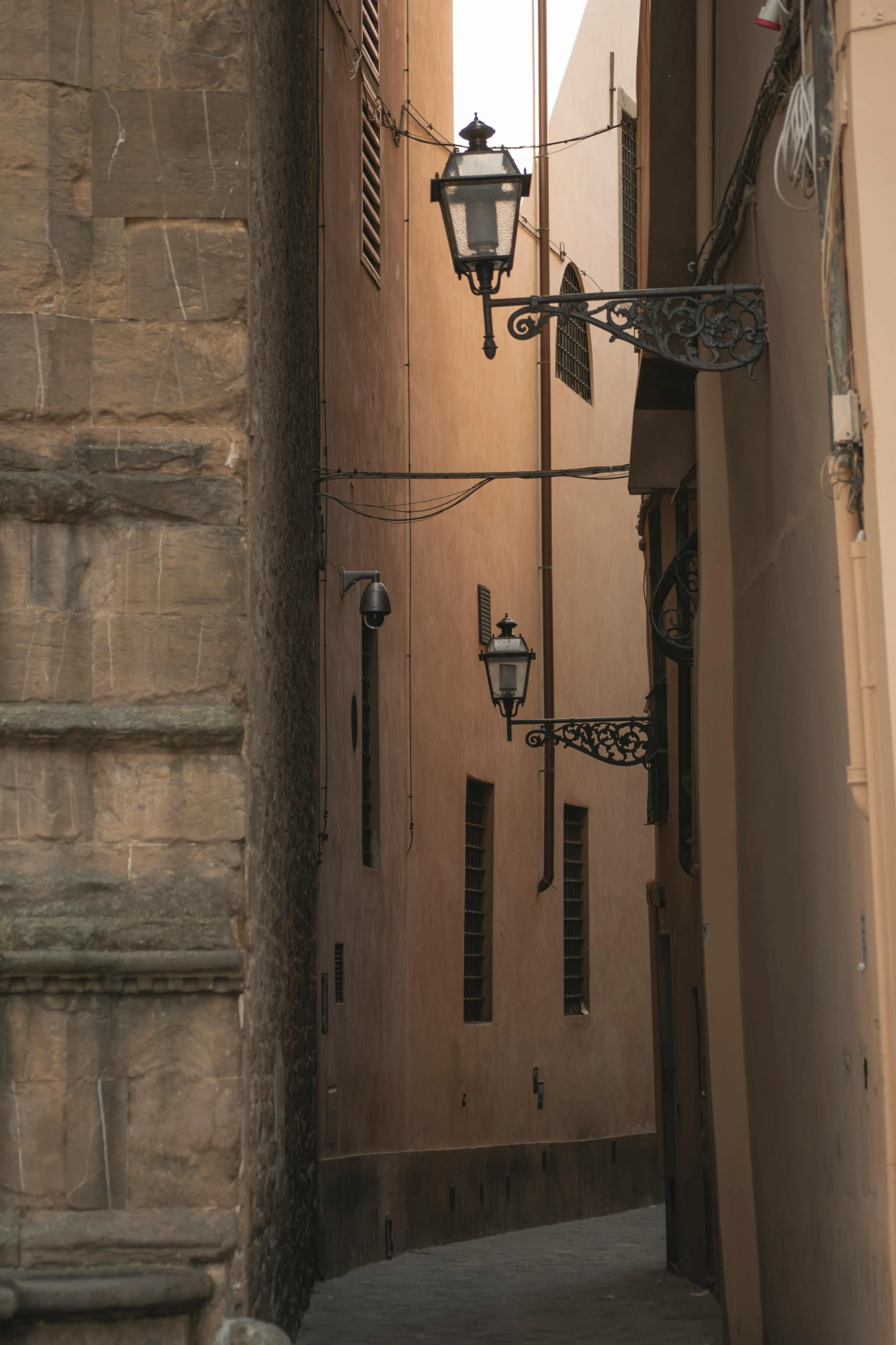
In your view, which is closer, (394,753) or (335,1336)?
(335,1336)

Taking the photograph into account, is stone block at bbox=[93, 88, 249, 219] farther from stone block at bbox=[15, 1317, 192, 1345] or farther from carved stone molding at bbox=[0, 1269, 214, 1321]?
stone block at bbox=[15, 1317, 192, 1345]

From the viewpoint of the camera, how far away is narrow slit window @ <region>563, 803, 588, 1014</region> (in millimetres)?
17250

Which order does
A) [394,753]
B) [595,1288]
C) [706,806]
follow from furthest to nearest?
[394,753] → [595,1288] → [706,806]

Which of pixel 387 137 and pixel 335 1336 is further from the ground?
pixel 387 137

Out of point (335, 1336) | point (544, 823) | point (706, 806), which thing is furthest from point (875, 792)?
point (544, 823)

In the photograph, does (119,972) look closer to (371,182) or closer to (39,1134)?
(39,1134)

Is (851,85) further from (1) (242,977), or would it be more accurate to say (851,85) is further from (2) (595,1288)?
(2) (595,1288)

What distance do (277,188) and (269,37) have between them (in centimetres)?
58

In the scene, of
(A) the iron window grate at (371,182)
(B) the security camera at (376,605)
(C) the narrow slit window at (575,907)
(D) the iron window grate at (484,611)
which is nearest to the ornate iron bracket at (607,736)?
(D) the iron window grate at (484,611)

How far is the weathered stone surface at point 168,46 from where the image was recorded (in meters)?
6.12

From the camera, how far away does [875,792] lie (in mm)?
4727

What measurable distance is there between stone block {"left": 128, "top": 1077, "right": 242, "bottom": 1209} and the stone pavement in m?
2.63

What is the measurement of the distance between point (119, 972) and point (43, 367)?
1.98m

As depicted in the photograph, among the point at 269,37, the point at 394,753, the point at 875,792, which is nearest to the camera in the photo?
the point at 875,792
